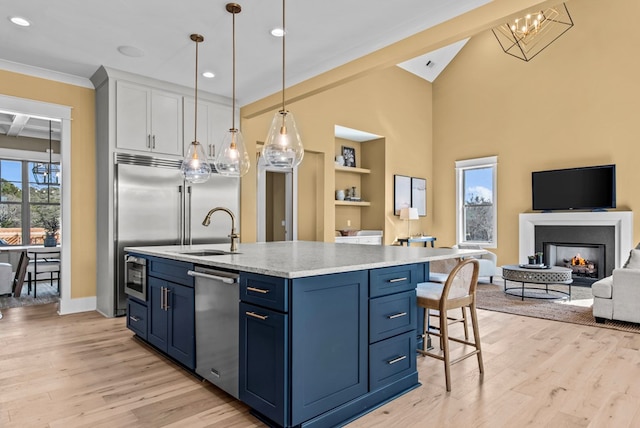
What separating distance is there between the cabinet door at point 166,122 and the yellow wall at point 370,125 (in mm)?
1028

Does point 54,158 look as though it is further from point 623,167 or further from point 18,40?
point 623,167

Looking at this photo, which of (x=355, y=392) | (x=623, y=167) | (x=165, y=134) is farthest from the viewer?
(x=623, y=167)

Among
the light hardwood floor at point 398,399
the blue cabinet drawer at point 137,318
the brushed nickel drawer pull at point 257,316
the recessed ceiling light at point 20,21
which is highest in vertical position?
the recessed ceiling light at point 20,21

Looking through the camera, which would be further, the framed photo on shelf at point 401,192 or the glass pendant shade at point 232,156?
the framed photo on shelf at point 401,192

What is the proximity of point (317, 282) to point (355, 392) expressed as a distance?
2.28ft

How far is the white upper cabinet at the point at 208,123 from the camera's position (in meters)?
5.14

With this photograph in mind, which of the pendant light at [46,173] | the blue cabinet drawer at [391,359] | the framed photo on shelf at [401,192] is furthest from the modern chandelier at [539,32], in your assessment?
the pendant light at [46,173]

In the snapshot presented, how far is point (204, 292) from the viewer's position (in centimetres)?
256

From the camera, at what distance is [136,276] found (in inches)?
138

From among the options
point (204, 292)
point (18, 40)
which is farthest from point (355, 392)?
point (18, 40)

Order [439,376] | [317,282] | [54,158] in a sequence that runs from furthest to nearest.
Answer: [54,158] → [439,376] → [317,282]

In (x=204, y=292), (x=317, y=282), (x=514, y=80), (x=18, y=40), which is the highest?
(x=514, y=80)

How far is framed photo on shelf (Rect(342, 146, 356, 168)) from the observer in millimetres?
8031

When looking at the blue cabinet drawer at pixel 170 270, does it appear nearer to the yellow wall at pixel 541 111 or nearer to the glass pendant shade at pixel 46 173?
the glass pendant shade at pixel 46 173
